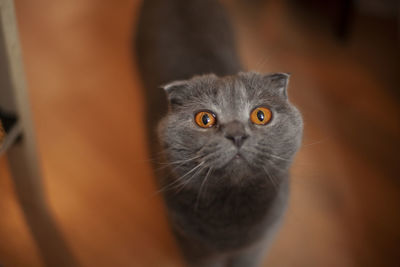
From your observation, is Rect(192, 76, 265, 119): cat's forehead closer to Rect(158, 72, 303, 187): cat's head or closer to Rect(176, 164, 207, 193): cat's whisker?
Rect(158, 72, 303, 187): cat's head

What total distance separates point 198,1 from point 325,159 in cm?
71

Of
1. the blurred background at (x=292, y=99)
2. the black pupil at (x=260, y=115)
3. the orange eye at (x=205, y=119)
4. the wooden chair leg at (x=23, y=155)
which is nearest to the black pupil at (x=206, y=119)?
the orange eye at (x=205, y=119)

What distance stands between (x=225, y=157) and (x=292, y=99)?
Result: 13.4 inches

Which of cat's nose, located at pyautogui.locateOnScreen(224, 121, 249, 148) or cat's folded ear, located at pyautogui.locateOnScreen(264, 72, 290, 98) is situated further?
cat's folded ear, located at pyautogui.locateOnScreen(264, 72, 290, 98)

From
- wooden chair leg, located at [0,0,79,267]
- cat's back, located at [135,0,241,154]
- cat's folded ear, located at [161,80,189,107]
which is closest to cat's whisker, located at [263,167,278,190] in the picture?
cat's folded ear, located at [161,80,189,107]

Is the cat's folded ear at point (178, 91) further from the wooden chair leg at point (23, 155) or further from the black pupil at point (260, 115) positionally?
the wooden chair leg at point (23, 155)

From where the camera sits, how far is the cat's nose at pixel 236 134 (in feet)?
2.36

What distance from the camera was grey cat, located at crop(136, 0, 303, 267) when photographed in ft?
2.50

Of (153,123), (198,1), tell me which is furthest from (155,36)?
(153,123)

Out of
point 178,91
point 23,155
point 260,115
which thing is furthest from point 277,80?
point 23,155

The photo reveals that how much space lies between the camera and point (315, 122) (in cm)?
129

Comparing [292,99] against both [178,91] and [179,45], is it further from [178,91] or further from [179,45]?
[179,45]

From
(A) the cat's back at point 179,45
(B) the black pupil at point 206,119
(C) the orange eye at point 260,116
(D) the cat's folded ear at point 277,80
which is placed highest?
(A) the cat's back at point 179,45

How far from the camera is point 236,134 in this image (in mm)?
720
